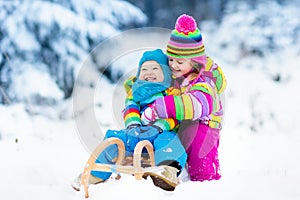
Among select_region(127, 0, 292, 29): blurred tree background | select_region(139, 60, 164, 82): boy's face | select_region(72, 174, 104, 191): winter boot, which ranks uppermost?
select_region(127, 0, 292, 29): blurred tree background

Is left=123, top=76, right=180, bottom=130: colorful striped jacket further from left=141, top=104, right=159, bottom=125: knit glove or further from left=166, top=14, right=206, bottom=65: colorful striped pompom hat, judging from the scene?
left=166, top=14, right=206, bottom=65: colorful striped pompom hat

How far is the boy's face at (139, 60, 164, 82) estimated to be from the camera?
2.67m

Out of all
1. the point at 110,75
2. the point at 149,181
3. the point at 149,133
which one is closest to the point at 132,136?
the point at 149,133

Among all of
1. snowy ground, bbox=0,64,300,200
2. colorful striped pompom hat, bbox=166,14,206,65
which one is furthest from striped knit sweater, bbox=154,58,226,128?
snowy ground, bbox=0,64,300,200

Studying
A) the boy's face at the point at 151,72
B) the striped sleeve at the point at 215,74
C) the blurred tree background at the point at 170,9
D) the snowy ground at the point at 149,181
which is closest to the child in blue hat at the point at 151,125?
the boy's face at the point at 151,72

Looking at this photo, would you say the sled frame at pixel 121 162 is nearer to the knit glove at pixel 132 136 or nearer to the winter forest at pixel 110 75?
the knit glove at pixel 132 136

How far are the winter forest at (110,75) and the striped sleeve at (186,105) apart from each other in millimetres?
520

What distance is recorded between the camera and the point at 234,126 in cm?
479

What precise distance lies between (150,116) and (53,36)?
2.81 meters

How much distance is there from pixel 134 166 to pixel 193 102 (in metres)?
0.45

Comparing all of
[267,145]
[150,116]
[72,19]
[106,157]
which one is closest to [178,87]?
[150,116]

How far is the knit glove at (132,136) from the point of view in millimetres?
2574

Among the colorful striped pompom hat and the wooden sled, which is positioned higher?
the colorful striped pompom hat

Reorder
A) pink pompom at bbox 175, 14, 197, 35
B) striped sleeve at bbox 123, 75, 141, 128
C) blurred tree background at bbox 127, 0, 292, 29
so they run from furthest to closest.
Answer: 1. blurred tree background at bbox 127, 0, 292, 29
2. pink pompom at bbox 175, 14, 197, 35
3. striped sleeve at bbox 123, 75, 141, 128
